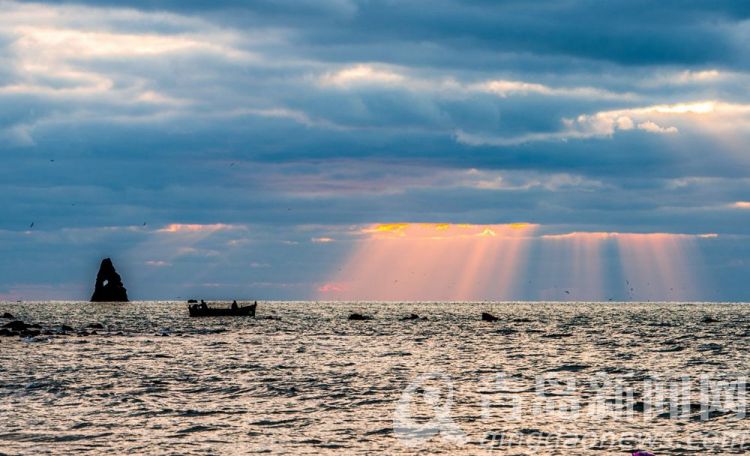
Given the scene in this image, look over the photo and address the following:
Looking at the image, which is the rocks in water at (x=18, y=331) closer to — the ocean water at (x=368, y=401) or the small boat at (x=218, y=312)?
the ocean water at (x=368, y=401)

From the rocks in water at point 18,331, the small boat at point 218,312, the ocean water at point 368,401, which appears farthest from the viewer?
the small boat at point 218,312

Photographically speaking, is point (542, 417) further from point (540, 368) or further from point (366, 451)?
point (540, 368)

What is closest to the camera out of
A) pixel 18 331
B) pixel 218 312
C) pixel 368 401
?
pixel 368 401

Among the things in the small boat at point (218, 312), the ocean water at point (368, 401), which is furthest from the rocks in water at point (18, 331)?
the small boat at point (218, 312)

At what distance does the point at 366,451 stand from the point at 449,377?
83.5 ft

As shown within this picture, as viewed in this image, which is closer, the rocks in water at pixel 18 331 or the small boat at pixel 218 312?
the rocks in water at pixel 18 331

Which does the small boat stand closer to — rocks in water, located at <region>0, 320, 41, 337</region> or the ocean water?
rocks in water, located at <region>0, 320, 41, 337</region>

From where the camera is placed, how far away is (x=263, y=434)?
34750 mm

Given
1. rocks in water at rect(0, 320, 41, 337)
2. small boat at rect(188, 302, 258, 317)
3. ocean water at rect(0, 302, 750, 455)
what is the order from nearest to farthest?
ocean water at rect(0, 302, 750, 455), rocks in water at rect(0, 320, 41, 337), small boat at rect(188, 302, 258, 317)

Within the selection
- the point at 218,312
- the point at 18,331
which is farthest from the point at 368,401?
the point at 218,312

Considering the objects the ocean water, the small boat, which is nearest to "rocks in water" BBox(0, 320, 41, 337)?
the ocean water

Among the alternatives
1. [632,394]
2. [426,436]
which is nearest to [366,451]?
[426,436]

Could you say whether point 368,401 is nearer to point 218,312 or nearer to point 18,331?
point 18,331

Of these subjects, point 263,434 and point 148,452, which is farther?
point 263,434
